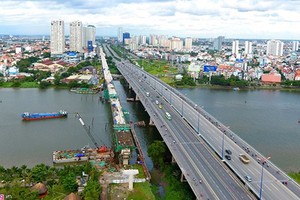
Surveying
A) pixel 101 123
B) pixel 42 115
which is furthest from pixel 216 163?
pixel 42 115

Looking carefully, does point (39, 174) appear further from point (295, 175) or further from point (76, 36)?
point (76, 36)

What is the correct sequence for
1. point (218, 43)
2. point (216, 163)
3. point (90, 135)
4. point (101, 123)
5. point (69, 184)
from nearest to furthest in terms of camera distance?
1. point (69, 184)
2. point (216, 163)
3. point (90, 135)
4. point (101, 123)
5. point (218, 43)

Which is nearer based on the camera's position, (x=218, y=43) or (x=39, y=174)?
(x=39, y=174)

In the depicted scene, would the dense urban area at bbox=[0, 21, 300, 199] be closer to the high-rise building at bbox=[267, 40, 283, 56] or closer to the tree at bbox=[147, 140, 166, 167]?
the tree at bbox=[147, 140, 166, 167]

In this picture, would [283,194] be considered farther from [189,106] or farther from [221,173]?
[189,106]

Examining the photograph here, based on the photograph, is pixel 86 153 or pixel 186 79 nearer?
pixel 86 153

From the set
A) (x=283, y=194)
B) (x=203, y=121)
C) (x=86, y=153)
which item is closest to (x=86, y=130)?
(x=86, y=153)

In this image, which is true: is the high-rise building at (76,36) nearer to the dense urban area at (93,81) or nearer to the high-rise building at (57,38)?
the dense urban area at (93,81)
